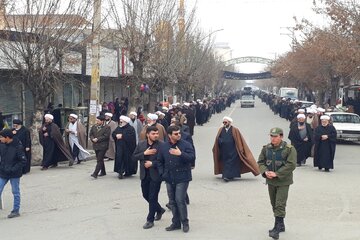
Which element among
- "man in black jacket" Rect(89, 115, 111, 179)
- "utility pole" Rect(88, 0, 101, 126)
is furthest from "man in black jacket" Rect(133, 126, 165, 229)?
"utility pole" Rect(88, 0, 101, 126)

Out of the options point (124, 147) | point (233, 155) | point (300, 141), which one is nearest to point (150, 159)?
point (233, 155)

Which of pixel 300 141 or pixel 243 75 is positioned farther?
pixel 243 75

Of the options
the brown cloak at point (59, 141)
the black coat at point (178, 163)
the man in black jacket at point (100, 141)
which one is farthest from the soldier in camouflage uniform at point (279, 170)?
the brown cloak at point (59, 141)

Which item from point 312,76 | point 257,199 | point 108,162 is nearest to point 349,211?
point 257,199

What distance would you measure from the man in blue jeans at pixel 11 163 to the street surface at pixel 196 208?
16.6 inches

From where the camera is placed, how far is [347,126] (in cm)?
2245

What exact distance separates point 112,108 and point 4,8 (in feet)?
47.8

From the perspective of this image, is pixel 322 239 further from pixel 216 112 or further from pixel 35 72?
pixel 216 112

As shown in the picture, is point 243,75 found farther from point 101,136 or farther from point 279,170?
point 279,170

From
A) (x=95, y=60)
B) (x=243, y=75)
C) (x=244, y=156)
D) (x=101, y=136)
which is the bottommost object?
(x=244, y=156)

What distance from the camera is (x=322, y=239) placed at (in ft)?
25.6

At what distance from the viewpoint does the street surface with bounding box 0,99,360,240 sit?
8195mm

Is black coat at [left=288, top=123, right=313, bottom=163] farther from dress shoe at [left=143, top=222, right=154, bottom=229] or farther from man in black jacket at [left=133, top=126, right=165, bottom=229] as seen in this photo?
dress shoe at [left=143, top=222, right=154, bottom=229]

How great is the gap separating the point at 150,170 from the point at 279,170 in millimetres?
1894
